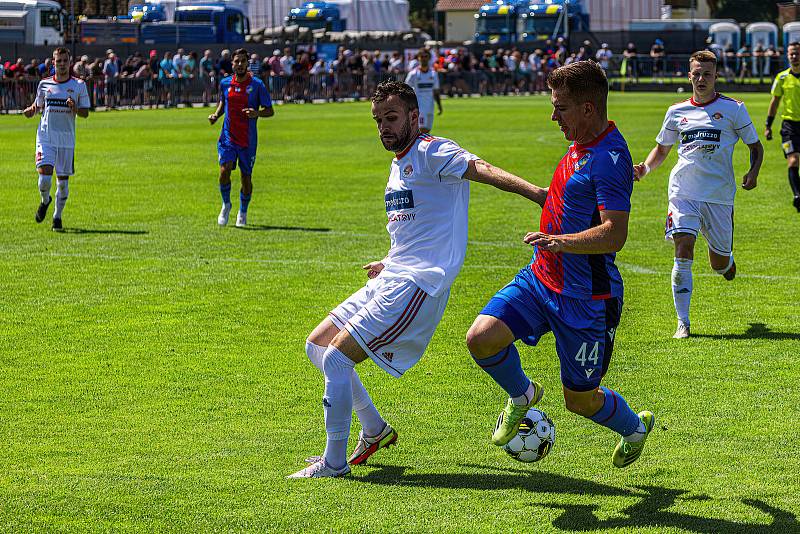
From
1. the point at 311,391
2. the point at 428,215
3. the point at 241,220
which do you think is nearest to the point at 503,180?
the point at 428,215

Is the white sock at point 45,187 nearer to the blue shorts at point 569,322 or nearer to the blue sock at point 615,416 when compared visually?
the blue shorts at point 569,322

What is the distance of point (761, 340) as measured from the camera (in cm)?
967

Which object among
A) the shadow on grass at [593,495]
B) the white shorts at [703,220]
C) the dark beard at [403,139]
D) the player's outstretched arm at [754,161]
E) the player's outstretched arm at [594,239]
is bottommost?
the shadow on grass at [593,495]

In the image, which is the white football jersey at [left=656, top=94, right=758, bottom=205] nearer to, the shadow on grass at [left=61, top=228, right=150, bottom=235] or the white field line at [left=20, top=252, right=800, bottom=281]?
the white field line at [left=20, top=252, right=800, bottom=281]

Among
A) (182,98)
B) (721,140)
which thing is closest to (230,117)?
(721,140)

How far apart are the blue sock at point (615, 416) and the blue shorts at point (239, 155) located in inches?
430

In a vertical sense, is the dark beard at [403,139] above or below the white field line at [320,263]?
above

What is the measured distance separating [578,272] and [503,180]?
1.89 feet

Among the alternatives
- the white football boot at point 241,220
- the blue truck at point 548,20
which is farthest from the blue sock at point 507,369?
the blue truck at point 548,20

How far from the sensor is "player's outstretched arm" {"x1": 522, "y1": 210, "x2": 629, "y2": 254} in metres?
5.58

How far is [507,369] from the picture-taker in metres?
6.18

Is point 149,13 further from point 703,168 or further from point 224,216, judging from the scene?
point 703,168

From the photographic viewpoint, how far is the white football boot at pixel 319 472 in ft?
20.7

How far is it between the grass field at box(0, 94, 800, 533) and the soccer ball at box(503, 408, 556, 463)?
0.17m
